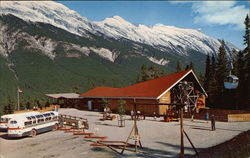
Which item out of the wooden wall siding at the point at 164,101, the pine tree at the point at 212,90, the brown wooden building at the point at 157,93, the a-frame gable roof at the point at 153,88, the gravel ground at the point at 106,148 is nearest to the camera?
the gravel ground at the point at 106,148

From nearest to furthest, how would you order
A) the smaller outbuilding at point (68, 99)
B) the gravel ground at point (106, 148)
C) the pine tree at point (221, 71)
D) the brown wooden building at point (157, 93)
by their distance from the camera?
the gravel ground at point (106, 148) → the brown wooden building at point (157, 93) → the smaller outbuilding at point (68, 99) → the pine tree at point (221, 71)

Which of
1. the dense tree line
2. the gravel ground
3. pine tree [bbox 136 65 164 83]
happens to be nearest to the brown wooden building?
the dense tree line

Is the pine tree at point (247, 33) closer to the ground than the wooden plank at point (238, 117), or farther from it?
farther from it

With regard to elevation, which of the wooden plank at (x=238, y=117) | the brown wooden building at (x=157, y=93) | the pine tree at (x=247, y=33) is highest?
the pine tree at (x=247, y=33)

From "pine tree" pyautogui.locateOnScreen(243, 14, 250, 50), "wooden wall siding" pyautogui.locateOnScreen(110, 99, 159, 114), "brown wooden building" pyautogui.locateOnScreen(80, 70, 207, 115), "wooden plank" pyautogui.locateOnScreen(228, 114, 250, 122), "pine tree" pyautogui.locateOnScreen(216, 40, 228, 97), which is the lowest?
"wooden plank" pyautogui.locateOnScreen(228, 114, 250, 122)

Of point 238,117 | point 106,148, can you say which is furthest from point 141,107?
point 106,148

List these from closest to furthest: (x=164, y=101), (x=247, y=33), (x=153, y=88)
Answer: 1. (x=164, y=101)
2. (x=153, y=88)
3. (x=247, y=33)

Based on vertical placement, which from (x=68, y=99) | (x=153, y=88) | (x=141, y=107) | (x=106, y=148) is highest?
(x=153, y=88)

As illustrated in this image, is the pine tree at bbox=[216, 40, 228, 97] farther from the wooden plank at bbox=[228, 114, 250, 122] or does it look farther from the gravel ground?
the gravel ground

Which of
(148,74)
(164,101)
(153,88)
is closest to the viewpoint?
(164,101)

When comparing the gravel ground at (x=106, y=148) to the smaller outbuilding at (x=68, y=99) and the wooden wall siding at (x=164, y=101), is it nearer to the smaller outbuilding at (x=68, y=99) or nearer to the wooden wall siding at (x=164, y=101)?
the wooden wall siding at (x=164, y=101)

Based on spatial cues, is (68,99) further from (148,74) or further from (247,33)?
(247,33)

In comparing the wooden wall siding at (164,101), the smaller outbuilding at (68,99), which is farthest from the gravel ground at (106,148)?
the smaller outbuilding at (68,99)

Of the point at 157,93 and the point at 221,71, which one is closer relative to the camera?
the point at 157,93
